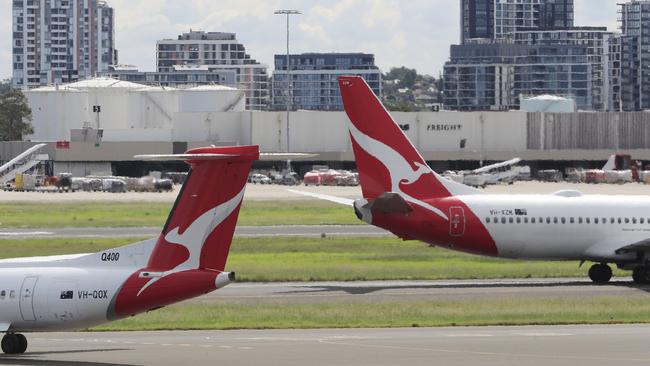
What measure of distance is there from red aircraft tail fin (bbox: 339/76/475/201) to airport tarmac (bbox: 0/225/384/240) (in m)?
25.7

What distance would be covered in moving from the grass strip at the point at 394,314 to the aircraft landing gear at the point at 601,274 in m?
6.20

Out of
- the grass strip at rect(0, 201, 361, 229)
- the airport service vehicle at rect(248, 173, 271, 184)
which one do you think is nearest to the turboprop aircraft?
the grass strip at rect(0, 201, 361, 229)

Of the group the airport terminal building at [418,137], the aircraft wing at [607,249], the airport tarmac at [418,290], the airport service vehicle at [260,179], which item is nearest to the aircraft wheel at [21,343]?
the airport tarmac at [418,290]

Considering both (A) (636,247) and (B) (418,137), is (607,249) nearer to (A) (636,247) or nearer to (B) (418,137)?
(A) (636,247)

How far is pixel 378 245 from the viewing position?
71.4 metres

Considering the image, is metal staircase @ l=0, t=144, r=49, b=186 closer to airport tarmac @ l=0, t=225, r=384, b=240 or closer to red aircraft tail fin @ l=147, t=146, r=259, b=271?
airport tarmac @ l=0, t=225, r=384, b=240

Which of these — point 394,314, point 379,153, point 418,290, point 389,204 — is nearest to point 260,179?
point 379,153

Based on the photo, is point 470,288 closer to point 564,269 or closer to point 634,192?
point 564,269

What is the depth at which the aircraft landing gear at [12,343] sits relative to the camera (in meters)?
35.4

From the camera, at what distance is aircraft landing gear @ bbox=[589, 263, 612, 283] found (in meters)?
53.9

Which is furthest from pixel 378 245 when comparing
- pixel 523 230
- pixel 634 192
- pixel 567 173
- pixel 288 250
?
pixel 567 173

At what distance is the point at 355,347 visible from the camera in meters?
37.0

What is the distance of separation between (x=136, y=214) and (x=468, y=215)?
54.0 m

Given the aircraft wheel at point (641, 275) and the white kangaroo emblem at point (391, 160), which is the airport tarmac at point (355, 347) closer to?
the aircraft wheel at point (641, 275)
